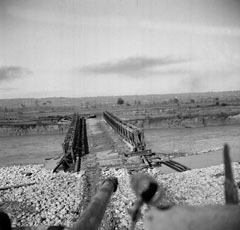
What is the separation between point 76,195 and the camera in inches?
335

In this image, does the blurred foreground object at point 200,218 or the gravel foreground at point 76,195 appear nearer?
the blurred foreground object at point 200,218

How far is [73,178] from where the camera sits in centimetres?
1051

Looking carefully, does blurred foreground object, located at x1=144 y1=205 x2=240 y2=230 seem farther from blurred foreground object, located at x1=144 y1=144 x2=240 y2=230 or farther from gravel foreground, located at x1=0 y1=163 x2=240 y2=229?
gravel foreground, located at x1=0 y1=163 x2=240 y2=229

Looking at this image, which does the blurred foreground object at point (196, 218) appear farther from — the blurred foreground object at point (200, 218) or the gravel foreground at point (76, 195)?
the gravel foreground at point (76, 195)

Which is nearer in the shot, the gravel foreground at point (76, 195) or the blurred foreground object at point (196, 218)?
the blurred foreground object at point (196, 218)

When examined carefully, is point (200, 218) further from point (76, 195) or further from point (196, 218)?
point (76, 195)

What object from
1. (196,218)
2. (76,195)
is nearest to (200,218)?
(196,218)

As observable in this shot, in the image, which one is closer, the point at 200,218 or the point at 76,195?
the point at 200,218

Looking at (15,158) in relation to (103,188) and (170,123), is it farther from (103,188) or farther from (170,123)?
(170,123)

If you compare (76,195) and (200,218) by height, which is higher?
(200,218)

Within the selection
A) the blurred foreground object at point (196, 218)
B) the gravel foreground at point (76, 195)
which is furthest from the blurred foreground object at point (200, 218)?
the gravel foreground at point (76, 195)

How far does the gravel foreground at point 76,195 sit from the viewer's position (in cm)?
695

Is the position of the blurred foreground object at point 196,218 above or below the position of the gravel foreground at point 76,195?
above

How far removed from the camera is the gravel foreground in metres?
6.95
